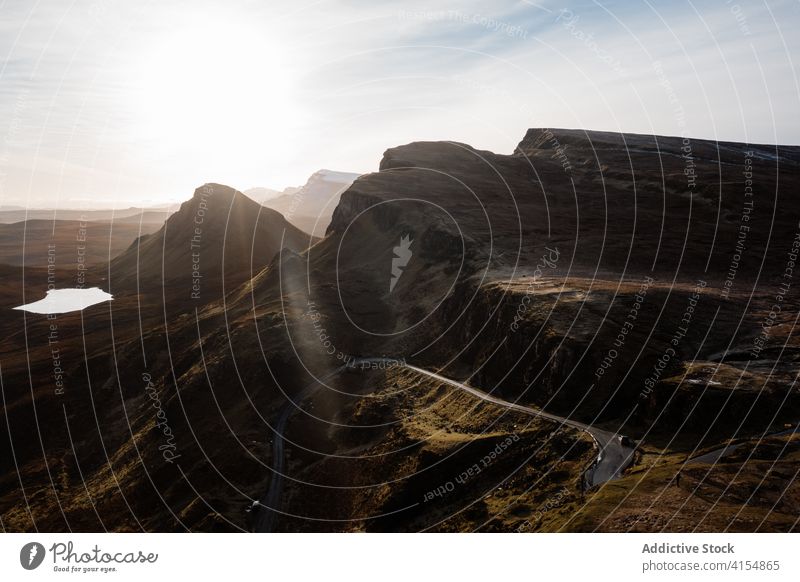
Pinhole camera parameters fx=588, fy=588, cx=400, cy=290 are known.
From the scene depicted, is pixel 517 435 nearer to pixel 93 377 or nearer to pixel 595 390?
pixel 595 390

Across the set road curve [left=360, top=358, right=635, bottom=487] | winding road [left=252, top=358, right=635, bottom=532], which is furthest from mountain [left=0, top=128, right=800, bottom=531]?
road curve [left=360, top=358, right=635, bottom=487]

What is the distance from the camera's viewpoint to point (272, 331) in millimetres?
102688

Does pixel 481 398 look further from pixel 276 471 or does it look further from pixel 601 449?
pixel 276 471
